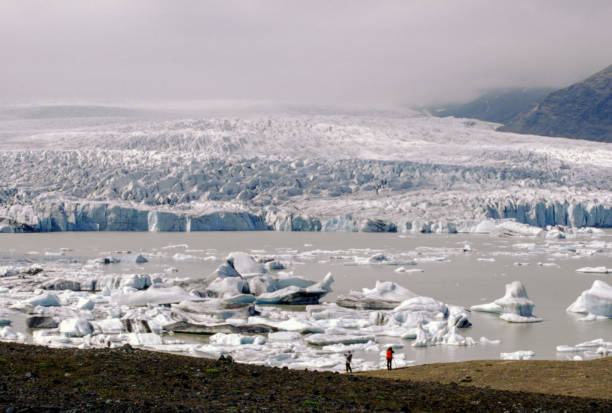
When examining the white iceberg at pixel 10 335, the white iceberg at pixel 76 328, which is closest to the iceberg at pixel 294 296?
the white iceberg at pixel 76 328

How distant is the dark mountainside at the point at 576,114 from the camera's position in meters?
97.7

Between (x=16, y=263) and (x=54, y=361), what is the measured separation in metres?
16.5

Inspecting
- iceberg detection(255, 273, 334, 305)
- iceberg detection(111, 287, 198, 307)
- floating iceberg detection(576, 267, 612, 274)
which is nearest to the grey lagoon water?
floating iceberg detection(576, 267, 612, 274)

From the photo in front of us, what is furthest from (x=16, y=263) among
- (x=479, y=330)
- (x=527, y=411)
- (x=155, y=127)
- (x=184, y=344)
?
(x=155, y=127)

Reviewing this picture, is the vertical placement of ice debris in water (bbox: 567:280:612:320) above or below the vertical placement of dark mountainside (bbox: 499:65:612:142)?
below

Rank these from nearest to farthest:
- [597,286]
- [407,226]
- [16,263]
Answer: [597,286] < [16,263] < [407,226]

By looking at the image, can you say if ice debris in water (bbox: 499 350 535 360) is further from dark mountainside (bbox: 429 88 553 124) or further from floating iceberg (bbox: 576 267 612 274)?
dark mountainside (bbox: 429 88 553 124)

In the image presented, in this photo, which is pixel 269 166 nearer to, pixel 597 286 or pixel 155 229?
pixel 155 229

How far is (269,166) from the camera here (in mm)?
42906

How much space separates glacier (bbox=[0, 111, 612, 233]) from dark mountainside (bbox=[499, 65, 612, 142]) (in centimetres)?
5041

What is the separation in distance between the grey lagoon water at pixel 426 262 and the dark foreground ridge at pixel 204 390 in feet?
12.2

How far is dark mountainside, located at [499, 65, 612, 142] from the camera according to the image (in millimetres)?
97688

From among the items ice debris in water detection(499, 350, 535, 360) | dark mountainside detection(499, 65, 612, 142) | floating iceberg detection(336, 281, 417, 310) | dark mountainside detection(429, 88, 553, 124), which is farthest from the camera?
dark mountainside detection(429, 88, 553, 124)

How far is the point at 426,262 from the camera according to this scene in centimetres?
2303
